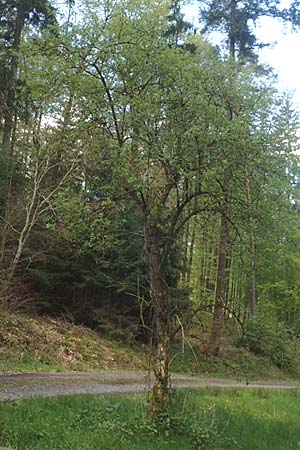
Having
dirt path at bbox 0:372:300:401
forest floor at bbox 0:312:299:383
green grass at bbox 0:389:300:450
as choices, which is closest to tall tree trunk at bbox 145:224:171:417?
green grass at bbox 0:389:300:450

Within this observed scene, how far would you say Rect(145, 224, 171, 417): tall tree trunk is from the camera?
19.7 feet

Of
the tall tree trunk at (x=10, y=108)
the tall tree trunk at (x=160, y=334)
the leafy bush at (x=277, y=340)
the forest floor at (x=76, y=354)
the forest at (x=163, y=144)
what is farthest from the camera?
the tall tree trunk at (x=10, y=108)

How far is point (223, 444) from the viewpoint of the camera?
576 centimetres

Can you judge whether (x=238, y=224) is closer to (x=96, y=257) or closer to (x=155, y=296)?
(x=155, y=296)

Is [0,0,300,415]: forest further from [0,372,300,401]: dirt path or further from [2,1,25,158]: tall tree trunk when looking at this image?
[2,1,25,158]: tall tree trunk

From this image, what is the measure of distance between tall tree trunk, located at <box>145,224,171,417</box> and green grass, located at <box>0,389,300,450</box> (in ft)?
0.77

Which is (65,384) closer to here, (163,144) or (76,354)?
(76,354)

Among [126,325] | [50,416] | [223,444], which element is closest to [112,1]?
[50,416]

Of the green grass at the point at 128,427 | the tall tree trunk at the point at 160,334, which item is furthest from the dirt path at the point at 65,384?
the green grass at the point at 128,427

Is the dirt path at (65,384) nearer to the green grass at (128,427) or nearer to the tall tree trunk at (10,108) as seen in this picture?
the green grass at (128,427)

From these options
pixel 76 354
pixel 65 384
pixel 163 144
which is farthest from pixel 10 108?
pixel 163 144

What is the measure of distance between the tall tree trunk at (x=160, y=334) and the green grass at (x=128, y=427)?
0.24 m

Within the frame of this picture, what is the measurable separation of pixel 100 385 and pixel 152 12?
6.90m

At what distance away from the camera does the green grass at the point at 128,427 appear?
5035 millimetres
